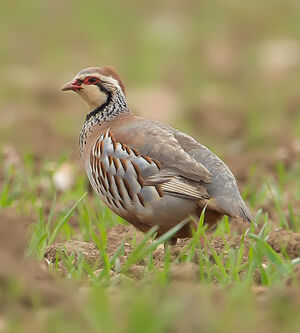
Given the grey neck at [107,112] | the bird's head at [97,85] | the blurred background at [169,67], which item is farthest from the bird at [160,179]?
the blurred background at [169,67]

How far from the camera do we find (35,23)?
1703 cm

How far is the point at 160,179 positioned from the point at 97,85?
1049 mm

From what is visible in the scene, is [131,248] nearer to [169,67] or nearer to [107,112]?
[107,112]

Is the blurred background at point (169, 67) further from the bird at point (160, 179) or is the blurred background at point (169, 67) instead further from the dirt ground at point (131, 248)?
the bird at point (160, 179)

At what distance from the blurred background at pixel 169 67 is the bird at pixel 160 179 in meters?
2.48

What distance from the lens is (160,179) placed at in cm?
481

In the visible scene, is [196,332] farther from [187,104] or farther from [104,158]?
[187,104]

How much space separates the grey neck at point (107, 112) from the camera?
555cm

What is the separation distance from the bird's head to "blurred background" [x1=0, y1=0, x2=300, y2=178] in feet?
6.88

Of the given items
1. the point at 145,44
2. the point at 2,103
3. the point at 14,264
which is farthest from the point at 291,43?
the point at 14,264

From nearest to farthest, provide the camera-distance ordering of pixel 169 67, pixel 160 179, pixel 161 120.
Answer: pixel 160 179 < pixel 161 120 < pixel 169 67

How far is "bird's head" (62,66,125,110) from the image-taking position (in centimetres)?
560

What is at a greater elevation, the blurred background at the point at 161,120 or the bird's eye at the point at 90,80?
the bird's eye at the point at 90,80

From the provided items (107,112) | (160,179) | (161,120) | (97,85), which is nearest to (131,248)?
(160,179)
